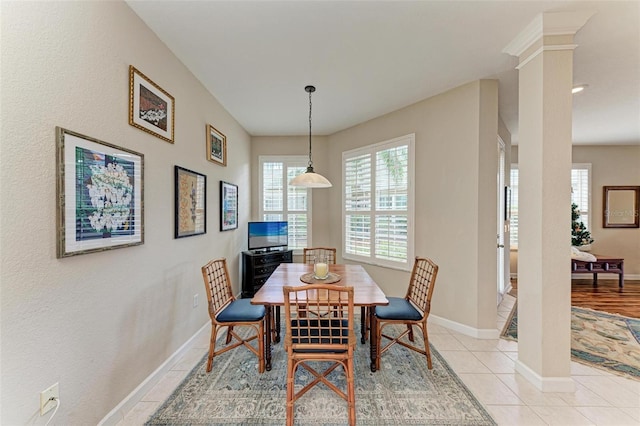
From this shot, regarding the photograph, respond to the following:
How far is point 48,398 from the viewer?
4.20ft

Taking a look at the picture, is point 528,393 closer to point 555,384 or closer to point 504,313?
point 555,384

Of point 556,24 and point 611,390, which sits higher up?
point 556,24

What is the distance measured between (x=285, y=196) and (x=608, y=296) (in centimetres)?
572

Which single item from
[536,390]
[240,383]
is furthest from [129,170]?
[536,390]

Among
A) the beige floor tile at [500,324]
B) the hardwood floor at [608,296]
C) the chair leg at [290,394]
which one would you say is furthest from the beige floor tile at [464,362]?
the hardwood floor at [608,296]

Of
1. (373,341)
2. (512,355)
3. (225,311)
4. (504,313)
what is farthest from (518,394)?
(225,311)

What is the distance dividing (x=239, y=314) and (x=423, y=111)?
126 inches

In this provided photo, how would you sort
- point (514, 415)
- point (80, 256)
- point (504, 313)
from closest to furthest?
point (80, 256) → point (514, 415) → point (504, 313)

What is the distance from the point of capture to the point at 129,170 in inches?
69.6

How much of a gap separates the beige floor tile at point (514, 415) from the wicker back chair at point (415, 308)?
0.52 metres

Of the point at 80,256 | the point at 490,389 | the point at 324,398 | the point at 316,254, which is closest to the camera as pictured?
the point at 80,256

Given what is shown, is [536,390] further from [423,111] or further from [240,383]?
[423,111]

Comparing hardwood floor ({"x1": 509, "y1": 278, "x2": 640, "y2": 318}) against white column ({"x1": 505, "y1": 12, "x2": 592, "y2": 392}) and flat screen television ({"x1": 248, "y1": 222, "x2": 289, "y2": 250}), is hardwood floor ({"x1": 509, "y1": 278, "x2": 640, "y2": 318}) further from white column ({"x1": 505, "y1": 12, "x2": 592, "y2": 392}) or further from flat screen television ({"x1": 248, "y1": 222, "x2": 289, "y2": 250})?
flat screen television ({"x1": 248, "y1": 222, "x2": 289, "y2": 250})

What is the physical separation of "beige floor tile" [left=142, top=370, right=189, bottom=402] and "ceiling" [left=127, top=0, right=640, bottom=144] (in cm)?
280
